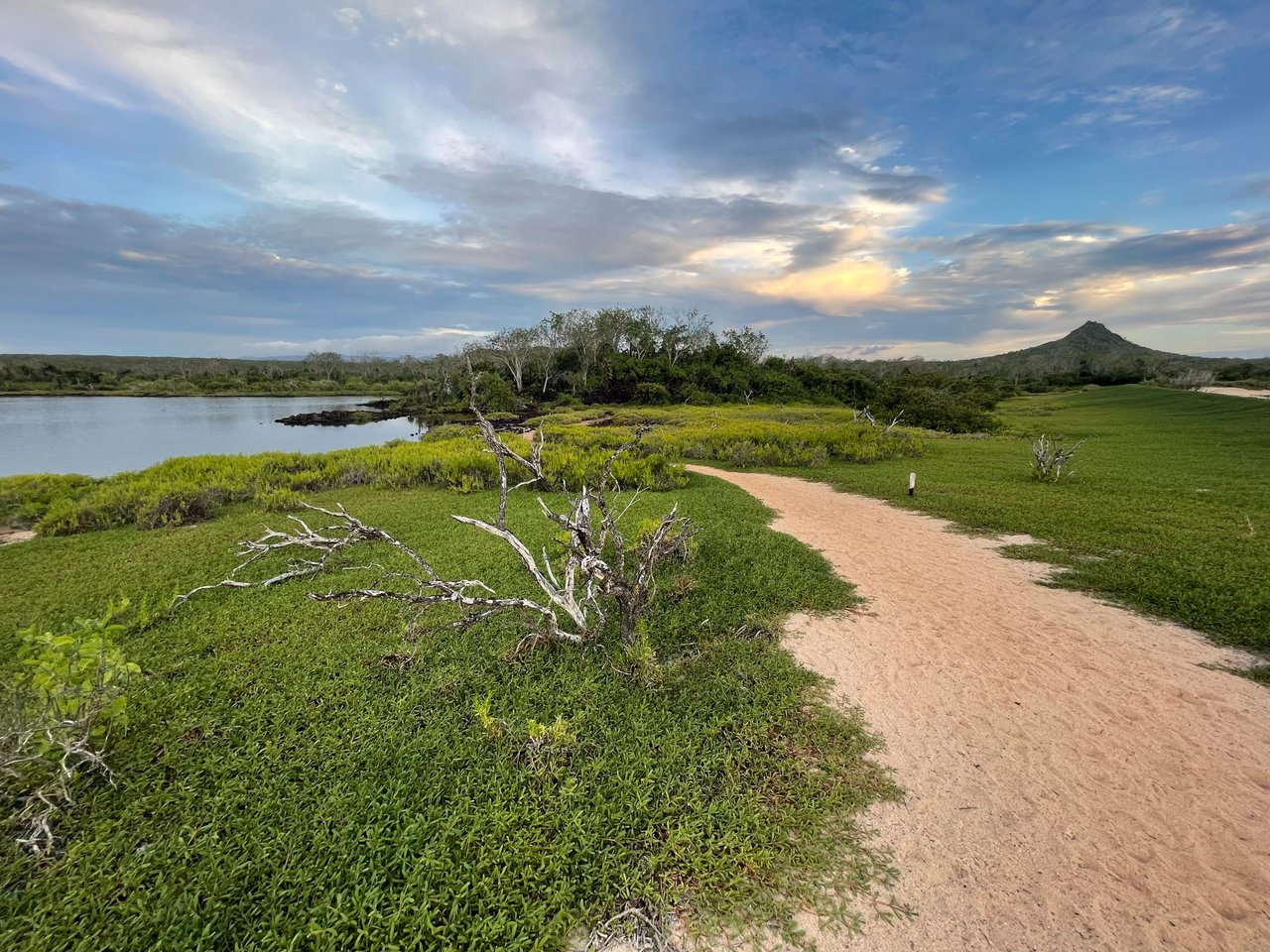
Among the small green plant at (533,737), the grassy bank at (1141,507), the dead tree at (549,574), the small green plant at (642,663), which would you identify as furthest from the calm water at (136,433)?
the grassy bank at (1141,507)

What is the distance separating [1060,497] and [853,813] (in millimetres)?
10393

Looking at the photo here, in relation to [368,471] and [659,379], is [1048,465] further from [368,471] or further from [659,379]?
[659,379]

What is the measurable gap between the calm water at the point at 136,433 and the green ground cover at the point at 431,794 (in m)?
16.3

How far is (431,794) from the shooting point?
9.90 ft

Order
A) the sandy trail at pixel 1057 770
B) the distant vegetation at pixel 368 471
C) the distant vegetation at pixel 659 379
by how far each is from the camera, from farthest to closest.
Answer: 1. the distant vegetation at pixel 659 379
2. the distant vegetation at pixel 368 471
3. the sandy trail at pixel 1057 770

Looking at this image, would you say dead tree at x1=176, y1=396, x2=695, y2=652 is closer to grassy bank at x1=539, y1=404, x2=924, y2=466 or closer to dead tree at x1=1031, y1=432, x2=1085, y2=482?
grassy bank at x1=539, y1=404, x2=924, y2=466

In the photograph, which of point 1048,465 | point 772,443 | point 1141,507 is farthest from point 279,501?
point 1048,465

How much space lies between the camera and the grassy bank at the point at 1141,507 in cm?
591

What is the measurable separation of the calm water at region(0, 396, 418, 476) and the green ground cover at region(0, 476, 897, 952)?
1627 cm

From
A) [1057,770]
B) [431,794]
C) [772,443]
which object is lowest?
[1057,770]

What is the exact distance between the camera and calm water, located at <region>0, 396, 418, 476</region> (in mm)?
19828

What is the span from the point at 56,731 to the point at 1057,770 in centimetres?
628

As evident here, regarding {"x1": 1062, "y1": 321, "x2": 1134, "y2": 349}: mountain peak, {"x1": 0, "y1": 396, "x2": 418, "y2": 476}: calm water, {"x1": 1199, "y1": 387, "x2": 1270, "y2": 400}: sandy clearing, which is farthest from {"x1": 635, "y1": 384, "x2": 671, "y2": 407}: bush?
{"x1": 1062, "y1": 321, "x2": 1134, "y2": 349}: mountain peak

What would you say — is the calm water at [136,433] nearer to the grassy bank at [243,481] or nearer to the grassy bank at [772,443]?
the grassy bank at [243,481]
